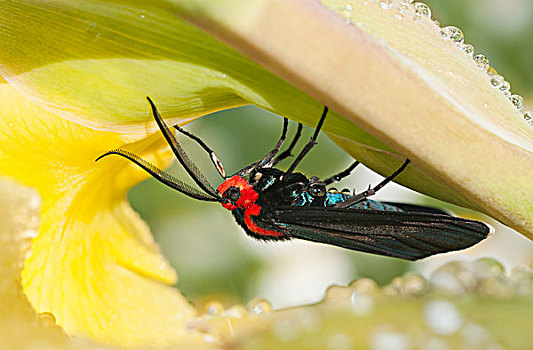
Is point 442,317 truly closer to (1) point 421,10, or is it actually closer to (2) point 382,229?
(1) point 421,10

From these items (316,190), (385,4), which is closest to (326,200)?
(316,190)

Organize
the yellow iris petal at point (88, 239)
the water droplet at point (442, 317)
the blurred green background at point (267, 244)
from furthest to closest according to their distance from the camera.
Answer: the blurred green background at point (267, 244)
the yellow iris petal at point (88, 239)
the water droplet at point (442, 317)

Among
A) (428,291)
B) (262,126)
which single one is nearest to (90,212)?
(428,291)

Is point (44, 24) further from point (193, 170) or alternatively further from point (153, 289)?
point (153, 289)

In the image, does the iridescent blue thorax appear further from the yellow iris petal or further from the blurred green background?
the blurred green background

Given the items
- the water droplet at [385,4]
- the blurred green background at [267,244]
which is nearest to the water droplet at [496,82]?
the water droplet at [385,4]

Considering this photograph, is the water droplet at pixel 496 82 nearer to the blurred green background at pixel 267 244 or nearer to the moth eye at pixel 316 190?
the moth eye at pixel 316 190
